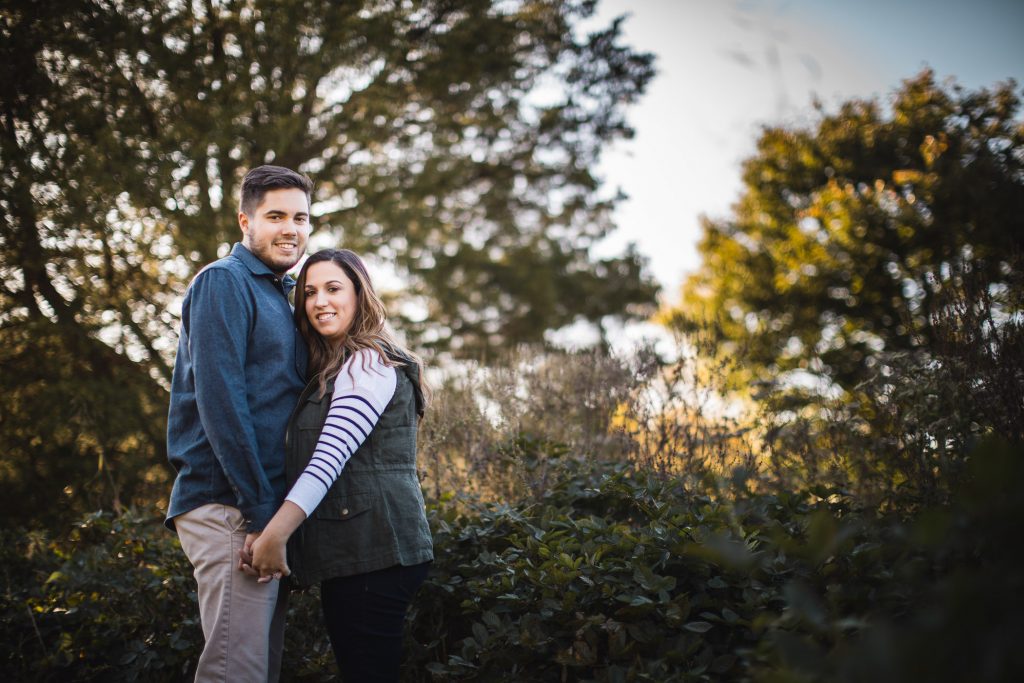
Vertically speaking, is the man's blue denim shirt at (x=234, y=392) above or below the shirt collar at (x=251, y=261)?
below

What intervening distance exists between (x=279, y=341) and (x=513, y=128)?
845 centimetres

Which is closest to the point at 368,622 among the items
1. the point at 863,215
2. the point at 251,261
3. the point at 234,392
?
the point at 234,392

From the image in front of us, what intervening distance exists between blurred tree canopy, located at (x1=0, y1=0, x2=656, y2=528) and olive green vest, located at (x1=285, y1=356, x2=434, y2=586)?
3033 millimetres

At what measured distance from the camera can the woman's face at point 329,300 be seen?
2406 mm

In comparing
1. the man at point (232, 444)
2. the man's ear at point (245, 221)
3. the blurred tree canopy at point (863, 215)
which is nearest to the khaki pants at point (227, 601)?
the man at point (232, 444)

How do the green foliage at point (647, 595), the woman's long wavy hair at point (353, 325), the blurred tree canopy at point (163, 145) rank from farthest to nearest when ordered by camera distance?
the blurred tree canopy at point (163, 145) < the woman's long wavy hair at point (353, 325) < the green foliage at point (647, 595)

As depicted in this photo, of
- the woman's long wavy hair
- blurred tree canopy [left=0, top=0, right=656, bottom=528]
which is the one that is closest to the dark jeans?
the woman's long wavy hair

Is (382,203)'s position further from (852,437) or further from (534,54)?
(852,437)

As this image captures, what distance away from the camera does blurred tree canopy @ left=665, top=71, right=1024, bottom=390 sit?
1234cm

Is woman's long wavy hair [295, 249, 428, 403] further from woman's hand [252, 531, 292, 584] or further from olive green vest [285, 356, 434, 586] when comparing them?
woman's hand [252, 531, 292, 584]

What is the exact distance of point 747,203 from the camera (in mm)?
19656

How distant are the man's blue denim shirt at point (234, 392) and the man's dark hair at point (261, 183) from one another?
0.22m

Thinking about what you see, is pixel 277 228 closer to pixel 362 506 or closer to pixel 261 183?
pixel 261 183

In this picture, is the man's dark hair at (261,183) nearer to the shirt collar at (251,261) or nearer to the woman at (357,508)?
the shirt collar at (251,261)
